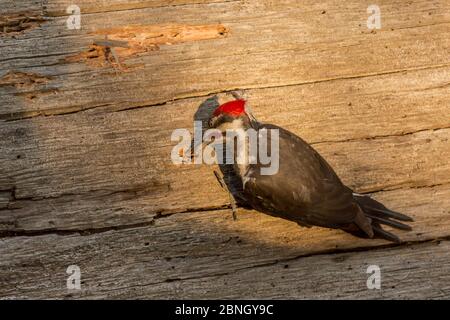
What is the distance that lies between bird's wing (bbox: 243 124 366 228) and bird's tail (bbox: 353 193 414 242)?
8 centimetres

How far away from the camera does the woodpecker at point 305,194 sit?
133 inches

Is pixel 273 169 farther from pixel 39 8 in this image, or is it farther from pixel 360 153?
pixel 39 8

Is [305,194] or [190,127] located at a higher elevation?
[190,127]

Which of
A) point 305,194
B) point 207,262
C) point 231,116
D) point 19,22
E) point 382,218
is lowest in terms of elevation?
point 207,262

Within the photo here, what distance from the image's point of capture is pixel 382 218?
341cm

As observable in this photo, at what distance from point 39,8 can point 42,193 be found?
5.62 ft

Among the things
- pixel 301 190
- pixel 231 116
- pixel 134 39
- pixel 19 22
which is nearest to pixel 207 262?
pixel 301 190

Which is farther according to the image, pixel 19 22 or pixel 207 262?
pixel 19 22

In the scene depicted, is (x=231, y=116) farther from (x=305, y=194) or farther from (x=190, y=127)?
(x=305, y=194)

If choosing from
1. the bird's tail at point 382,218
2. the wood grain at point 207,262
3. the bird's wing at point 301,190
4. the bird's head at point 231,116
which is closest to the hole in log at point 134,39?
the bird's head at point 231,116

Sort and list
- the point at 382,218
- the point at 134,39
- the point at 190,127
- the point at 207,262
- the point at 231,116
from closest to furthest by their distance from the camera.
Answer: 1. the point at 207,262
2. the point at 382,218
3. the point at 231,116
4. the point at 190,127
5. the point at 134,39

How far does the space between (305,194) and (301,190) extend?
1.3 inches

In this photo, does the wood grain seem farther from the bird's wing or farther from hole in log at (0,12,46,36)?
hole in log at (0,12,46,36)

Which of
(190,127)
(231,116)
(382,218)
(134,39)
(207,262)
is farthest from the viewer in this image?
(134,39)
